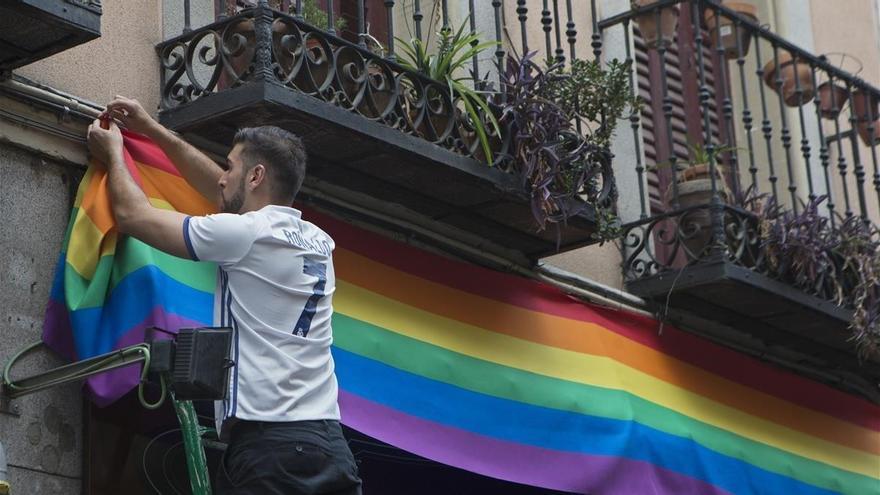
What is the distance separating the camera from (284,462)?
656 cm

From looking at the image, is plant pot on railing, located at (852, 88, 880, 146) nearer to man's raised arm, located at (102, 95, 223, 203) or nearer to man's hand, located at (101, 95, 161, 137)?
man's raised arm, located at (102, 95, 223, 203)

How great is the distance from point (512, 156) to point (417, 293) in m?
0.78

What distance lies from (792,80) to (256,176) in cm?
605

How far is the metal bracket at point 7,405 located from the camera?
289 inches

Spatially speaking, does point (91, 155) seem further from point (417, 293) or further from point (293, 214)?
point (417, 293)

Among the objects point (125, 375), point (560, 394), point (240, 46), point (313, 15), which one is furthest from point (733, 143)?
point (125, 375)

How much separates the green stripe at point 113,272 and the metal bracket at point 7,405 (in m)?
0.40

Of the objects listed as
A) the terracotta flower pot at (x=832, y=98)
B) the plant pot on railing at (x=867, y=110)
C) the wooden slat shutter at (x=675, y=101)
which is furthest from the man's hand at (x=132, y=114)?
the plant pot on railing at (x=867, y=110)

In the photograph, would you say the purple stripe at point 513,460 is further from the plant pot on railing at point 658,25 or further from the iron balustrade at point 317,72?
the plant pot on railing at point 658,25

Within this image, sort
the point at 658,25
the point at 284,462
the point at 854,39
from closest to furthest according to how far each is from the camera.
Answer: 1. the point at 284,462
2. the point at 658,25
3. the point at 854,39

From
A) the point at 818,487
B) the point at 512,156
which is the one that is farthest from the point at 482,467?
the point at 818,487

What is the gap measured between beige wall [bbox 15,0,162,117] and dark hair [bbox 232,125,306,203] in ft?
3.54

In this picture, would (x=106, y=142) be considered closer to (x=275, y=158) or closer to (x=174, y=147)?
(x=174, y=147)

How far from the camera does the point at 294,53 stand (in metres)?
8.13
